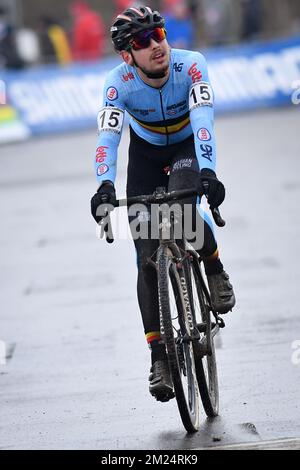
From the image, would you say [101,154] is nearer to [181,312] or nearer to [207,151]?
[207,151]

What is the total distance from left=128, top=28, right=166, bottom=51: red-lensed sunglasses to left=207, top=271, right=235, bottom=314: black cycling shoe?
1374mm

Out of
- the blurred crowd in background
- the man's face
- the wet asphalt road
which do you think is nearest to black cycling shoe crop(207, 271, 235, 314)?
the wet asphalt road

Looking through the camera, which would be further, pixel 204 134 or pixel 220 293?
pixel 220 293

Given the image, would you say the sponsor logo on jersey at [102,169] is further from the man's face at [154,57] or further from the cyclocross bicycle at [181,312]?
the man's face at [154,57]

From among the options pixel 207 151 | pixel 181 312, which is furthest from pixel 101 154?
pixel 181 312

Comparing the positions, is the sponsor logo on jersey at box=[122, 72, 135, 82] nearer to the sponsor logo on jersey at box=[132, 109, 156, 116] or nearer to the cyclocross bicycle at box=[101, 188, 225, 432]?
the sponsor logo on jersey at box=[132, 109, 156, 116]

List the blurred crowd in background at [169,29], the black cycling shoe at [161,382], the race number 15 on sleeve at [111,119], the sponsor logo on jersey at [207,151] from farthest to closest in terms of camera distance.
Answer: the blurred crowd in background at [169,29]
the race number 15 on sleeve at [111,119]
the sponsor logo on jersey at [207,151]
the black cycling shoe at [161,382]

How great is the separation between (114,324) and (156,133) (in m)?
2.86

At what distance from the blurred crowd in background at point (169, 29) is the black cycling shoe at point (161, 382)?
54.4 ft

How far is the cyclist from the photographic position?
6.18 meters

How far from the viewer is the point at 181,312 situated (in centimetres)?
601

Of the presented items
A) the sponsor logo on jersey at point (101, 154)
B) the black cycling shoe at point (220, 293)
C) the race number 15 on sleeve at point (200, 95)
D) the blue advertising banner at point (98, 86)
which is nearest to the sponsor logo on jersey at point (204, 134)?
the race number 15 on sleeve at point (200, 95)

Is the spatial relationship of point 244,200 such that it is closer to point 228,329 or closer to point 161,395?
point 228,329

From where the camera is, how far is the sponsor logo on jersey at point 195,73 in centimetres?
644
